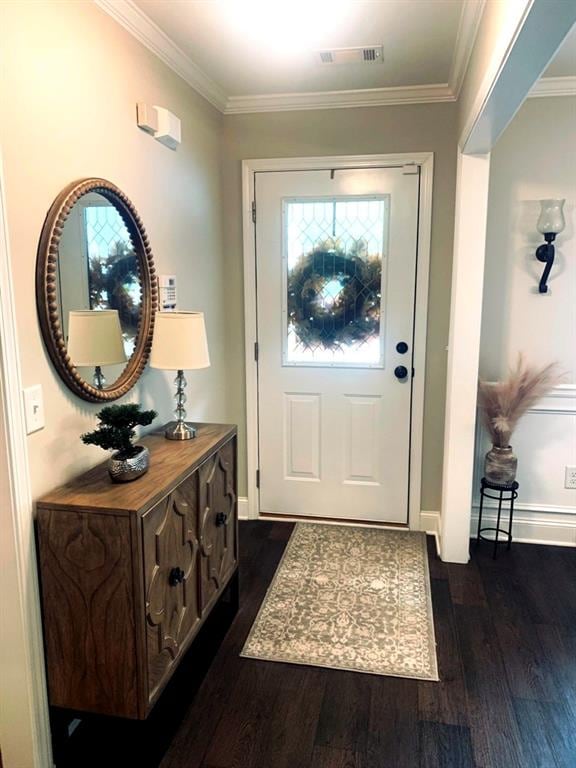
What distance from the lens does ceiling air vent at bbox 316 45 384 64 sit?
2494mm

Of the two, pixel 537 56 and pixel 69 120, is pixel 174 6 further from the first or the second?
pixel 537 56

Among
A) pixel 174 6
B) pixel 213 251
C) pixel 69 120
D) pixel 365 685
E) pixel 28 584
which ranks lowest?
pixel 365 685

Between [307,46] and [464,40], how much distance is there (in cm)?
67

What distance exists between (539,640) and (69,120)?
2679mm

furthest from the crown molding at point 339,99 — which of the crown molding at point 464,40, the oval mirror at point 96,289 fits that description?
the oval mirror at point 96,289

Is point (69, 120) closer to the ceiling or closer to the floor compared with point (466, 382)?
closer to the ceiling

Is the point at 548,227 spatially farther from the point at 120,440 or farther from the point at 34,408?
the point at 34,408

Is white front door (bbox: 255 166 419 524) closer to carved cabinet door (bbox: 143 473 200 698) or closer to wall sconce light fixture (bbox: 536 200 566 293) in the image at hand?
wall sconce light fixture (bbox: 536 200 566 293)

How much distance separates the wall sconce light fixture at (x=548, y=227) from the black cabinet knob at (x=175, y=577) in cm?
239

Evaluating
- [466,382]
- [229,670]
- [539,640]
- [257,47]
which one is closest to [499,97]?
[257,47]

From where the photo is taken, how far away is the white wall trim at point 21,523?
1.50 metres

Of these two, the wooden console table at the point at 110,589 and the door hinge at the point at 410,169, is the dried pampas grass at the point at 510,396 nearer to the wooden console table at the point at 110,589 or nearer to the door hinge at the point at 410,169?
the door hinge at the point at 410,169

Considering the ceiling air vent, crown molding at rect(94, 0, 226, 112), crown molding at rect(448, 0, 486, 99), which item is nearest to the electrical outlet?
crown molding at rect(448, 0, 486, 99)

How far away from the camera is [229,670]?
2189 millimetres
